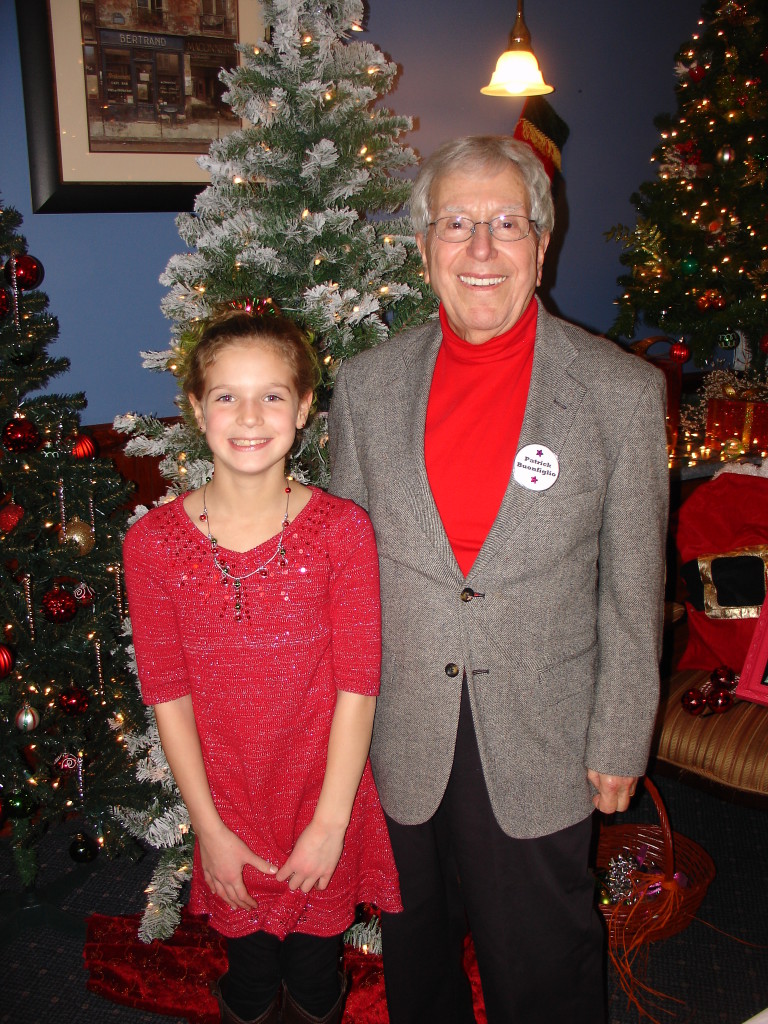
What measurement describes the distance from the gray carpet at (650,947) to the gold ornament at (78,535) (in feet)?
3.69

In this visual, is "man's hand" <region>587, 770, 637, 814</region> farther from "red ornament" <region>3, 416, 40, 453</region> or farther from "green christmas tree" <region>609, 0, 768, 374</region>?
"green christmas tree" <region>609, 0, 768, 374</region>

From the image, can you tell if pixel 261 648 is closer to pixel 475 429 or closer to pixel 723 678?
pixel 475 429

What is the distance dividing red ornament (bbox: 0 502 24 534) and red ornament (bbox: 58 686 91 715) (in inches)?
19.1

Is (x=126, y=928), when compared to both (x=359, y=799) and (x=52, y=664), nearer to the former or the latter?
(x=52, y=664)

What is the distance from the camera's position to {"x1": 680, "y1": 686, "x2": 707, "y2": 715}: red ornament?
2.65 m

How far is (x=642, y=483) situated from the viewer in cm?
140

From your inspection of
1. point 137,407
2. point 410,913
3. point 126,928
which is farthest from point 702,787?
point 137,407

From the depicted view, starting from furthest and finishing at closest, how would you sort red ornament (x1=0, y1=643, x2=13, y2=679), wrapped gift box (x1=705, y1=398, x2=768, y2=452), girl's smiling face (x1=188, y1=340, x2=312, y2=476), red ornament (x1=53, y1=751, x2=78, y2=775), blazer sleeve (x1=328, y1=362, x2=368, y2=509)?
wrapped gift box (x1=705, y1=398, x2=768, y2=452), red ornament (x1=53, y1=751, x2=78, y2=775), red ornament (x1=0, y1=643, x2=13, y2=679), blazer sleeve (x1=328, y1=362, x2=368, y2=509), girl's smiling face (x1=188, y1=340, x2=312, y2=476)

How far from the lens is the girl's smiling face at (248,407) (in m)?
1.38

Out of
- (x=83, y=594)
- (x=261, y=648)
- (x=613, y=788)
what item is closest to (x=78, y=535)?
(x=83, y=594)

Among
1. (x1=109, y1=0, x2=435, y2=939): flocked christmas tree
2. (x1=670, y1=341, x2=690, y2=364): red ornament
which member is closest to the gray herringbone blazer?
(x1=109, y1=0, x2=435, y2=939): flocked christmas tree

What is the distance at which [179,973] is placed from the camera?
2246mm

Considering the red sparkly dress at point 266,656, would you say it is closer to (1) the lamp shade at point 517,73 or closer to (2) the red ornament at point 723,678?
(2) the red ornament at point 723,678

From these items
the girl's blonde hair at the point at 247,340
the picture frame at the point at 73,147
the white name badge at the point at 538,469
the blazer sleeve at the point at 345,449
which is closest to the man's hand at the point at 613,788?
the white name badge at the point at 538,469
